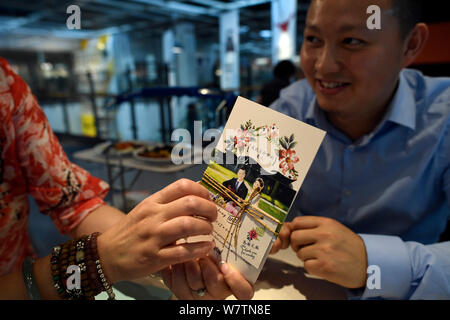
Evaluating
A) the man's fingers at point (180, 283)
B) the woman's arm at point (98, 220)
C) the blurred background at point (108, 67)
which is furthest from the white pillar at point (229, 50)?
the man's fingers at point (180, 283)

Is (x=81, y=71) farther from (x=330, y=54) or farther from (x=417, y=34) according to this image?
(x=417, y=34)

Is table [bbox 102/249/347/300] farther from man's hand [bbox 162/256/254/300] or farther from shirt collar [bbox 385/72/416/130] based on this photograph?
shirt collar [bbox 385/72/416/130]

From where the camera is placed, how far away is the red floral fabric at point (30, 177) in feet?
1.79

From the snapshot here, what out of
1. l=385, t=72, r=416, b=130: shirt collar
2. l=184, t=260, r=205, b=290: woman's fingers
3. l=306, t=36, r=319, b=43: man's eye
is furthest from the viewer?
l=385, t=72, r=416, b=130: shirt collar

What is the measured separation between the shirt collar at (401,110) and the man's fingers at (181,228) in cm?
49

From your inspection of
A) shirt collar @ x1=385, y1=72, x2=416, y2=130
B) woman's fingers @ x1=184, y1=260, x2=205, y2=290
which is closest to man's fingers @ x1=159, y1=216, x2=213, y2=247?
woman's fingers @ x1=184, y1=260, x2=205, y2=290

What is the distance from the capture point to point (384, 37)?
1.67ft

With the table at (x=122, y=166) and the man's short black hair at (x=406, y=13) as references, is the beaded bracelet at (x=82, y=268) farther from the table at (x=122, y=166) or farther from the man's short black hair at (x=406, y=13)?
the man's short black hair at (x=406, y=13)

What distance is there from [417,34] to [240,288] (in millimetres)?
701

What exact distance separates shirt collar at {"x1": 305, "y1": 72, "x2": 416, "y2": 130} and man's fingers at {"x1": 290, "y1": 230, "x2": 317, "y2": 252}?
0.32m

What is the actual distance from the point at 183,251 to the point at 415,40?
72cm

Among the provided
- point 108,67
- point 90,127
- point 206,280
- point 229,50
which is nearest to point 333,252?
point 206,280

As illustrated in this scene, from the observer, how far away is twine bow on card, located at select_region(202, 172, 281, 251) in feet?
1.16

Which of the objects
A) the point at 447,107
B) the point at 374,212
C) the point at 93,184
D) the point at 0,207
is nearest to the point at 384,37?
the point at 447,107
